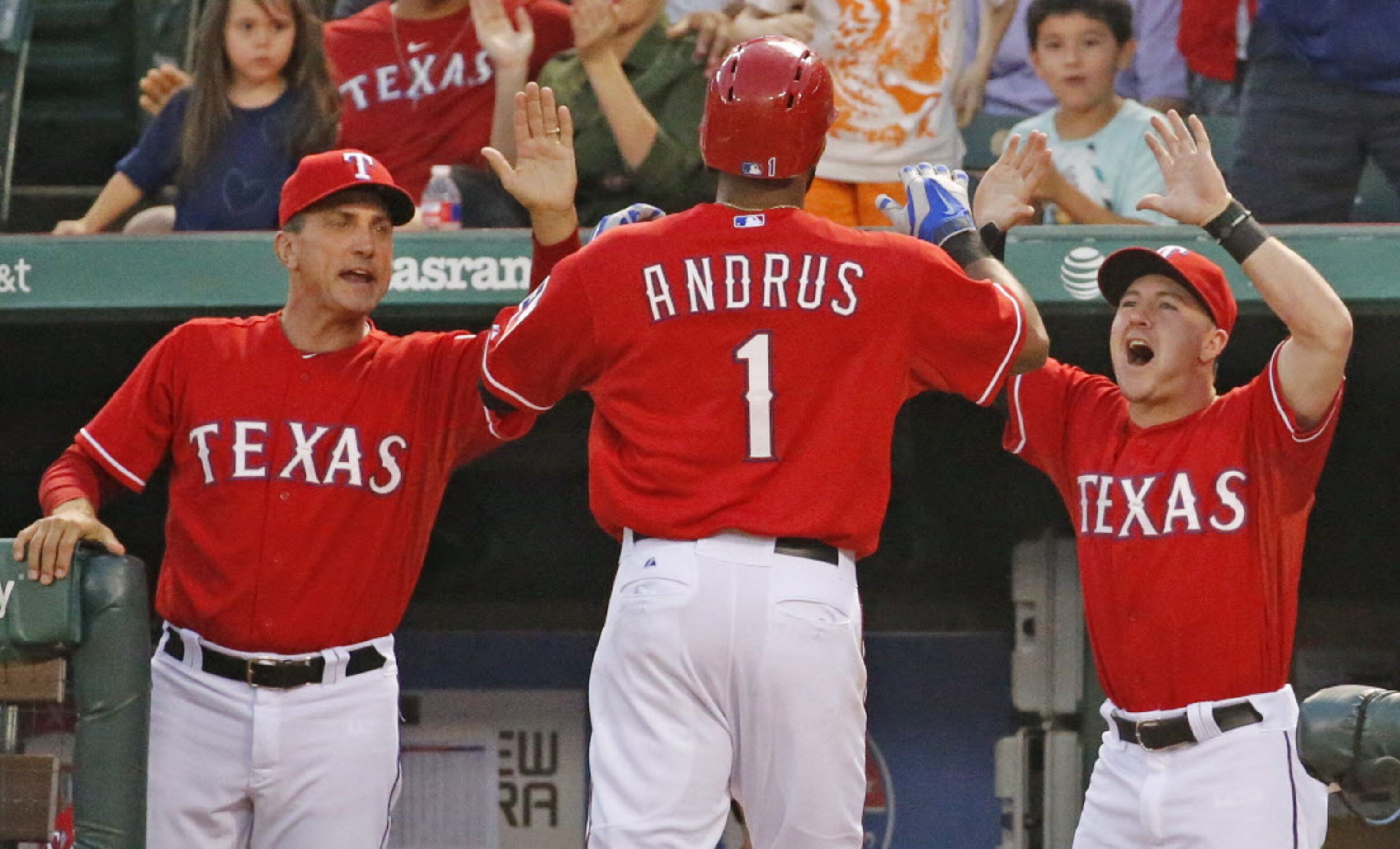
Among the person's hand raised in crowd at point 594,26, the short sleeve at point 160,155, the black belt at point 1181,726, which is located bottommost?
the black belt at point 1181,726

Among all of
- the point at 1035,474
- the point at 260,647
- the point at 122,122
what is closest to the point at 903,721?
the point at 1035,474

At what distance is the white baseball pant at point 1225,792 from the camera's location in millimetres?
3822

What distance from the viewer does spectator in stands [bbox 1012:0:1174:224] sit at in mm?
5082

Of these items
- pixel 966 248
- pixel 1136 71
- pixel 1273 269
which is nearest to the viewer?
pixel 966 248

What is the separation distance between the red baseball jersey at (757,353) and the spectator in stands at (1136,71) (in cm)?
272

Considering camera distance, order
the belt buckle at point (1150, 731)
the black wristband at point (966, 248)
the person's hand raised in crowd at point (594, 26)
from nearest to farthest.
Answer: the black wristband at point (966, 248) → the belt buckle at point (1150, 731) → the person's hand raised in crowd at point (594, 26)

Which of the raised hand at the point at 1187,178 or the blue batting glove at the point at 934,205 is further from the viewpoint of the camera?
the raised hand at the point at 1187,178

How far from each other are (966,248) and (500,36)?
1979 mm

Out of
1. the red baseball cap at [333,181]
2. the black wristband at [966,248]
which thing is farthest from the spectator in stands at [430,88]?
the black wristband at [966,248]

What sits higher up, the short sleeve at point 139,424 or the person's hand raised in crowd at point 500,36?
the person's hand raised in crowd at point 500,36

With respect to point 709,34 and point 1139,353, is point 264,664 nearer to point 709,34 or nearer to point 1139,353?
point 1139,353

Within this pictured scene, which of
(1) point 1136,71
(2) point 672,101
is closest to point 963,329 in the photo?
(2) point 672,101

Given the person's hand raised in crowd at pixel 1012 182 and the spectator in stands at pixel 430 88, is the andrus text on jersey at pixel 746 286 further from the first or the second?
the spectator in stands at pixel 430 88

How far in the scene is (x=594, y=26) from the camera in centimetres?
500
